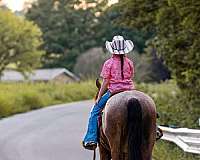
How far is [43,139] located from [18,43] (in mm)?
59323

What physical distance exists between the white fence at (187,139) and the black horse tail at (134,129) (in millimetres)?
3947

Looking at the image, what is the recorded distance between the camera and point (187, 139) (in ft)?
41.7

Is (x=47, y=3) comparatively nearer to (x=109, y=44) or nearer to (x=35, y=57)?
(x=35, y=57)

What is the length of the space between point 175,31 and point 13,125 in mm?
8480

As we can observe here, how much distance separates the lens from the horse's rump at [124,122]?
8195 millimetres

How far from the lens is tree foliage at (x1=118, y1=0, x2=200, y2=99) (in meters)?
20.5

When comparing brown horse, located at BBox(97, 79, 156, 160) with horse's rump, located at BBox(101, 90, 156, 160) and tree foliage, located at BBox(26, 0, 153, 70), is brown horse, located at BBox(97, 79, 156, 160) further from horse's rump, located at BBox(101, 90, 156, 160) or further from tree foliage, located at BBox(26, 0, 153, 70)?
tree foliage, located at BBox(26, 0, 153, 70)

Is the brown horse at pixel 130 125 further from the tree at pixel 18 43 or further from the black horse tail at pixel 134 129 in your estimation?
the tree at pixel 18 43

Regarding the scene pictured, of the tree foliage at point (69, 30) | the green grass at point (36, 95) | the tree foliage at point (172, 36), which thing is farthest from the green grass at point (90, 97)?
the tree foliage at point (69, 30)

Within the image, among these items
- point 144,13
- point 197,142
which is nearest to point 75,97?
point 144,13

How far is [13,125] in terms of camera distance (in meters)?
26.1

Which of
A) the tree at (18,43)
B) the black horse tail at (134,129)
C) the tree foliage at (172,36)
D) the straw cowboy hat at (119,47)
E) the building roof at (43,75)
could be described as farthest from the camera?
the building roof at (43,75)

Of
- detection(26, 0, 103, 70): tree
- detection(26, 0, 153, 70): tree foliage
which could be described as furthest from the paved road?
detection(26, 0, 103, 70): tree

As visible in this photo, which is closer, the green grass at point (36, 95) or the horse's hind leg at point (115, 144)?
the horse's hind leg at point (115, 144)
